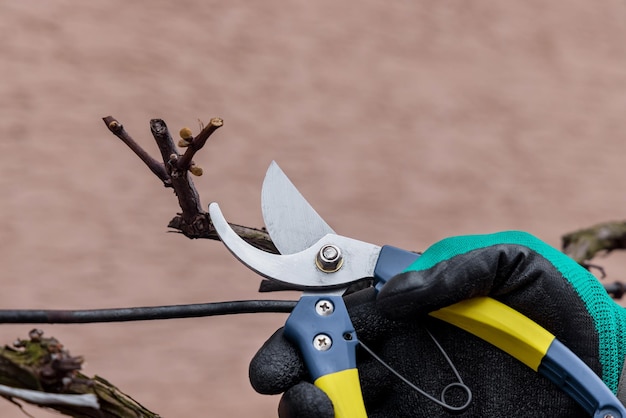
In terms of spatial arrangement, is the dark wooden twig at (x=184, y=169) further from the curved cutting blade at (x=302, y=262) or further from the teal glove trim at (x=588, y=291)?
the teal glove trim at (x=588, y=291)

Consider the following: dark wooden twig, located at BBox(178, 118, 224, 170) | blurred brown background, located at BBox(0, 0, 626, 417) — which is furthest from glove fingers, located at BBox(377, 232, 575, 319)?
blurred brown background, located at BBox(0, 0, 626, 417)

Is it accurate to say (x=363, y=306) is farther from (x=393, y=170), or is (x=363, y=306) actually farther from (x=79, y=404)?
(x=393, y=170)

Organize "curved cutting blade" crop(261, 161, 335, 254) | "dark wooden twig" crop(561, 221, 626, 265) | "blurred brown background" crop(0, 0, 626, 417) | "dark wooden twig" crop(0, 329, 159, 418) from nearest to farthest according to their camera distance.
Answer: "dark wooden twig" crop(0, 329, 159, 418) → "curved cutting blade" crop(261, 161, 335, 254) → "dark wooden twig" crop(561, 221, 626, 265) → "blurred brown background" crop(0, 0, 626, 417)

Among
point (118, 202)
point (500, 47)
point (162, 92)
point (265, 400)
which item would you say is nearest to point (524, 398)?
point (265, 400)

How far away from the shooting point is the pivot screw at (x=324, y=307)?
20.3 inches

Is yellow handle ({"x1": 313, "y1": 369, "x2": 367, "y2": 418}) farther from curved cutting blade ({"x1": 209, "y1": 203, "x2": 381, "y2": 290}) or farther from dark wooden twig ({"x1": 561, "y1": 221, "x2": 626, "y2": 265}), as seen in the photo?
dark wooden twig ({"x1": 561, "y1": 221, "x2": 626, "y2": 265})

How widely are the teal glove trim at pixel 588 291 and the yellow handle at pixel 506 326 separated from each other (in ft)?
0.10

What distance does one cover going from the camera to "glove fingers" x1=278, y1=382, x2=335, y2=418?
0.47 meters

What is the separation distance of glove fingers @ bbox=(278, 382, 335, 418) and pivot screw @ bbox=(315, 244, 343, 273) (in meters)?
0.08

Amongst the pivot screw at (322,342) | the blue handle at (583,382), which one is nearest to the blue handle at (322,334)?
the pivot screw at (322,342)

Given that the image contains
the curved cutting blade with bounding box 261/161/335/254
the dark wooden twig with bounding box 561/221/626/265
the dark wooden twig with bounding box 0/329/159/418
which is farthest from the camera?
the dark wooden twig with bounding box 561/221/626/265

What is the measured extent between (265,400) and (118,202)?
0.49m

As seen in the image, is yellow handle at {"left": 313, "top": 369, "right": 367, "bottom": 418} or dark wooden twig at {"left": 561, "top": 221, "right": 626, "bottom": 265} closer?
yellow handle at {"left": 313, "top": 369, "right": 367, "bottom": 418}

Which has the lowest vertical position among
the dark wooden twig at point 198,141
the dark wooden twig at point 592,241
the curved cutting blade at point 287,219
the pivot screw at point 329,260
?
the pivot screw at point 329,260
